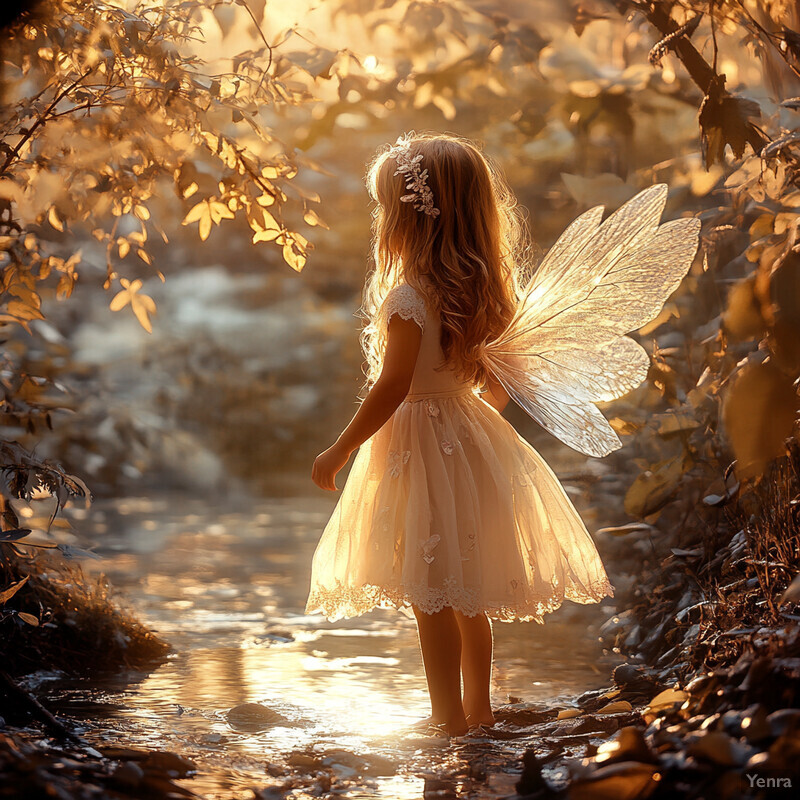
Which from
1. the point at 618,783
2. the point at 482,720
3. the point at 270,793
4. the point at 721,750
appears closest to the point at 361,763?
the point at 270,793

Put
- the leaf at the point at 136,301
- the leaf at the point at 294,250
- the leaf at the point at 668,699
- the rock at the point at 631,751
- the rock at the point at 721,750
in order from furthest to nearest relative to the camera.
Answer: the leaf at the point at 136,301, the leaf at the point at 294,250, the leaf at the point at 668,699, the rock at the point at 631,751, the rock at the point at 721,750

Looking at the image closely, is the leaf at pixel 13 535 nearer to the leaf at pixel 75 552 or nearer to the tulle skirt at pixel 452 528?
the leaf at pixel 75 552

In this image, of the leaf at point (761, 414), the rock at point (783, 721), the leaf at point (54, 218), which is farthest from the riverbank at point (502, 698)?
the leaf at point (54, 218)

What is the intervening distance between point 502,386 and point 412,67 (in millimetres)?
2022

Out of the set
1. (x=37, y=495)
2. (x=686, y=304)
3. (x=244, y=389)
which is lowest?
(x=37, y=495)

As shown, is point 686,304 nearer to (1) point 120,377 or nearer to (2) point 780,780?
(2) point 780,780

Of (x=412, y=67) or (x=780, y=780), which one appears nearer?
(x=780, y=780)

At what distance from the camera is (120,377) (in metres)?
6.57

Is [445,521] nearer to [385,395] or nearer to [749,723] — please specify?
[385,395]

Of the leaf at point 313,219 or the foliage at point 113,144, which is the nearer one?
the foliage at point 113,144

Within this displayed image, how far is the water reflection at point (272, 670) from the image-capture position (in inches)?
58.9

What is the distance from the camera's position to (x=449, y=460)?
5.29 feet

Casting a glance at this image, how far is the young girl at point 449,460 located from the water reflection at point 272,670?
0.72ft

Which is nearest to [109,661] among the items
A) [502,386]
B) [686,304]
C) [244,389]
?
[502,386]
